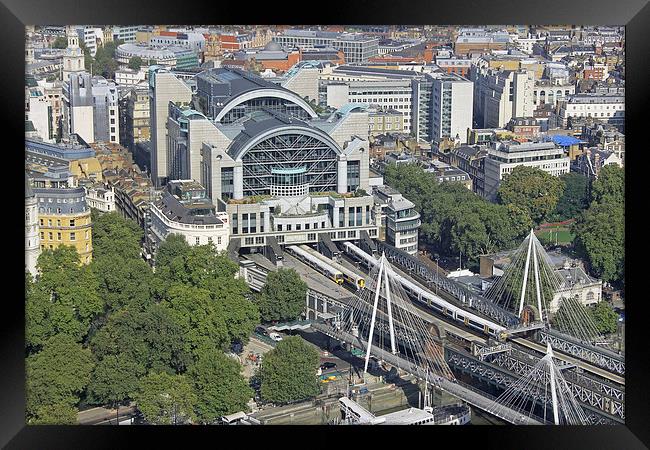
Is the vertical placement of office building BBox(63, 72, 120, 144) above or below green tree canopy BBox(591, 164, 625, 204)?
above

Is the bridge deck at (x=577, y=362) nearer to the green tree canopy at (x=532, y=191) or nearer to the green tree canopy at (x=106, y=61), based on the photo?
the green tree canopy at (x=532, y=191)

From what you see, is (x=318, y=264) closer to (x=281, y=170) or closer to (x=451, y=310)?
(x=281, y=170)

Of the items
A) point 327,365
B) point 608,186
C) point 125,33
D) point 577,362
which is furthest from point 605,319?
point 125,33

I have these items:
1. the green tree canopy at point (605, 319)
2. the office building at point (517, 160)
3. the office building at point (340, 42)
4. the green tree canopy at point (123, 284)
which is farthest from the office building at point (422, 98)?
the green tree canopy at point (123, 284)

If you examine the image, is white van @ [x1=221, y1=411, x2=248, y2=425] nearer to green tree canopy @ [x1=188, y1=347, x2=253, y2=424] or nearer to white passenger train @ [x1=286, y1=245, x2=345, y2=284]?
green tree canopy @ [x1=188, y1=347, x2=253, y2=424]

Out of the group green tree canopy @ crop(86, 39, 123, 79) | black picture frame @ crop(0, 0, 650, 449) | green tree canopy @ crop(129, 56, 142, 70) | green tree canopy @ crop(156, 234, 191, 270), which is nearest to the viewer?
black picture frame @ crop(0, 0, 650, 449)

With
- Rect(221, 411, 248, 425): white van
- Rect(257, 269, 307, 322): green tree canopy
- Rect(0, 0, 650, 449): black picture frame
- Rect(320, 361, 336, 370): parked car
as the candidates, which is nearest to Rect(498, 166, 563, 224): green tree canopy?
Rect(257, 269, 307, 322): green tree canopy
